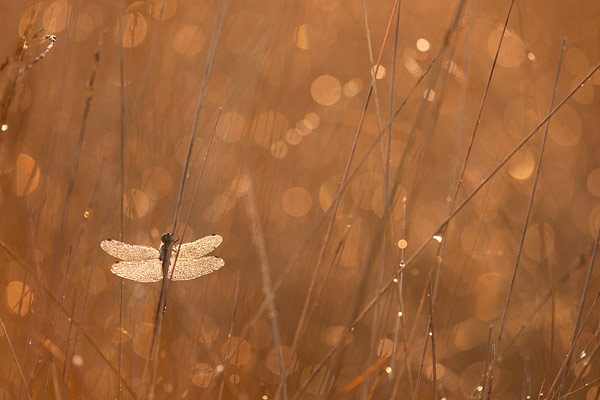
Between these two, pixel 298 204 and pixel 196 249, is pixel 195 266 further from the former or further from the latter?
pixel 298 204

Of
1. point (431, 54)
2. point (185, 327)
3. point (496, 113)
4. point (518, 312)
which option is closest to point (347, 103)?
point (431, 54)

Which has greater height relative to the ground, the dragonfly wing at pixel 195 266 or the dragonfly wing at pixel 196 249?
the dragonfly wing at pixel 196 249

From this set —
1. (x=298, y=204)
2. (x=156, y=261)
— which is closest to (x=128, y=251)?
(x=156, y=261)

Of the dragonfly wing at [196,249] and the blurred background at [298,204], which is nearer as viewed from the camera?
the blurred background at [298,204]

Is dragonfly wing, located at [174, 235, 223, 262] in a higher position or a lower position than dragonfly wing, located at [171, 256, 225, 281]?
higher

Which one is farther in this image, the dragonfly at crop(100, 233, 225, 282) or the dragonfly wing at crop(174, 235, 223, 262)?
the dragonfly wing at crop(174, 235, 223, 262)
